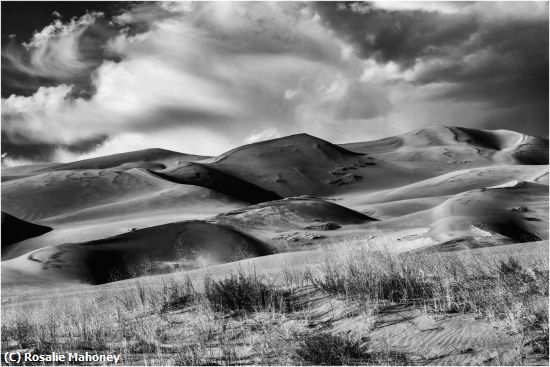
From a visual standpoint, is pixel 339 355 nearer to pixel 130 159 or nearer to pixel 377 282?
pixel 377 282

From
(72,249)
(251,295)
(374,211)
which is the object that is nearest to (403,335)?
(251,295)

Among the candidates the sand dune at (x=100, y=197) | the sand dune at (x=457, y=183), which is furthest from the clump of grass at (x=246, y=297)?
the sand dune at (x=457, y=183)

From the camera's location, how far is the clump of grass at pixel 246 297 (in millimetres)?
7863

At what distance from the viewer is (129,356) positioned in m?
6.09

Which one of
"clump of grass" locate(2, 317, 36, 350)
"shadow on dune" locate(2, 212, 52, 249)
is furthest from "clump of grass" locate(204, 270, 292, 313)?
"shadow on dune" locate(2, 212, 52, 249)

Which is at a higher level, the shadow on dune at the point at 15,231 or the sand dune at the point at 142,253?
the shadow on dune at the point at 15,231

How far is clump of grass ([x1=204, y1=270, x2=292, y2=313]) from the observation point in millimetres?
7863

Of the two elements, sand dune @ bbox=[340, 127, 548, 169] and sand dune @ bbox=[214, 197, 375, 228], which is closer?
sand dune @ bbox=[214, 197, 375, 228]

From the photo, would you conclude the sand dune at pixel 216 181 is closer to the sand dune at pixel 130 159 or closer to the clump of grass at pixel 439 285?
the sand dune at pixel 130 159

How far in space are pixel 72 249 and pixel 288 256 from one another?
44.5 ft

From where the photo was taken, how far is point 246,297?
→ 8.30m

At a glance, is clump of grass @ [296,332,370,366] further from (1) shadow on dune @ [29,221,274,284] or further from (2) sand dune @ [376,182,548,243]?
(2) sand dune @ [376,182,548,243]

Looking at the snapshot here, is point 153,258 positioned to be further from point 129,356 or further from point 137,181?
point 137,181

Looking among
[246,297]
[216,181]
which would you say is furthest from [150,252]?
[216,181]
